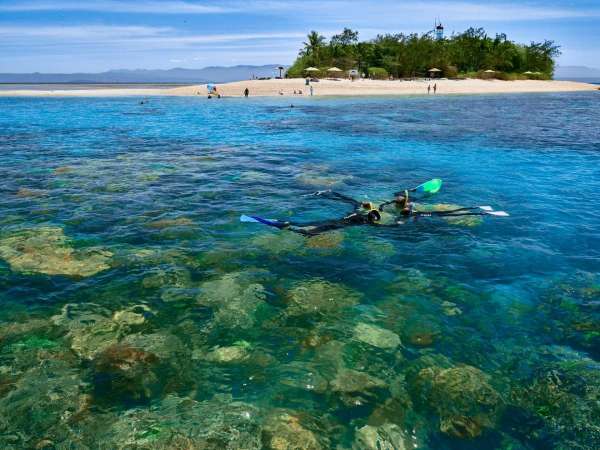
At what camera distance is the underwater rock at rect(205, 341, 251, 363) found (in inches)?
334

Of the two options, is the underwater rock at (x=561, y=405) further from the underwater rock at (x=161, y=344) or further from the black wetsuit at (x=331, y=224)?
the black wetsuit at (x=331, y=224)

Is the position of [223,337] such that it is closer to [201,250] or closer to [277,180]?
[201,250]

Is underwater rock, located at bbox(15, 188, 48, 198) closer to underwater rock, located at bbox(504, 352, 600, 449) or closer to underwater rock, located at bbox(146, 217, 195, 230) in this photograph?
underwater rock, located at bbox(146, 217, 195, 230)

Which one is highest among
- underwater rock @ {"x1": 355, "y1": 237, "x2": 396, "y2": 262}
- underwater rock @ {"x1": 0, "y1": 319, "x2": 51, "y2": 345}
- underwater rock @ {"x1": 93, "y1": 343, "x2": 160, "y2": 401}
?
underwater rock @ {"x1": 355, "y1": 237, "x2": 396, "y2": 262}

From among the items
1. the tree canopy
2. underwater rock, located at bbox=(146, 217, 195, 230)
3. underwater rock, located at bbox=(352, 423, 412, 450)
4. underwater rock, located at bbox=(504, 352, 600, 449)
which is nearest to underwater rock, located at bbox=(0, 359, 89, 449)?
underwater rock, located at bbox=(352, 423, 412, 450)

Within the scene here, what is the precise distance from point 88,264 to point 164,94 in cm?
8965

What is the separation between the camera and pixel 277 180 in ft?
75.4

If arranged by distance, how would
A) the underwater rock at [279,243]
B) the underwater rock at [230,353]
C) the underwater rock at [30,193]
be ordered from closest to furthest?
the underwater rock at [230,353]
the underwater rock at [279,243]
the underwater rock at [30,193]

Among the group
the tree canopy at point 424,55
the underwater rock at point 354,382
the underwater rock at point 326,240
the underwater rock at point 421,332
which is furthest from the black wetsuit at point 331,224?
the tree canopy at point 424,55

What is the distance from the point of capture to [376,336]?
921 cm

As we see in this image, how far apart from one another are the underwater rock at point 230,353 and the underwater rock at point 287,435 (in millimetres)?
1750

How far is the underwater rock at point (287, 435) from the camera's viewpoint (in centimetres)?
653

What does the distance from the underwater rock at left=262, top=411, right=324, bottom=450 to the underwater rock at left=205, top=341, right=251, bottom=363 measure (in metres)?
1.75

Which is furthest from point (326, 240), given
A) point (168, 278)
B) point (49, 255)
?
point (49, 255)
